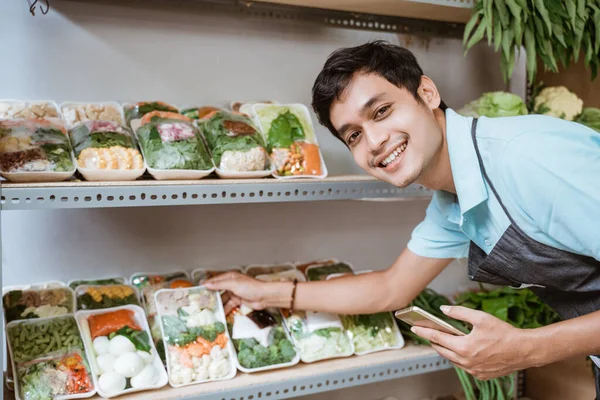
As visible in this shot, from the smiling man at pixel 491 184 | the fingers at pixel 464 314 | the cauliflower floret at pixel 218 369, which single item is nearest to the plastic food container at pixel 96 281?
the cauliflower floret at pixel 218 369

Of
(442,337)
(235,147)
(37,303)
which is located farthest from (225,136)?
(442,337)

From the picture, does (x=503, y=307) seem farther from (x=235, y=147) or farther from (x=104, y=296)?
(x=104, y=296)

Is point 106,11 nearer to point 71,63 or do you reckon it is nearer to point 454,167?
point 71,63

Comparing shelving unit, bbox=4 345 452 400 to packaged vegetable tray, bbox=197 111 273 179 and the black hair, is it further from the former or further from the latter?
the black hair

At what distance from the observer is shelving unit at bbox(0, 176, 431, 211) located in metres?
1.40

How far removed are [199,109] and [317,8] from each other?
64cm

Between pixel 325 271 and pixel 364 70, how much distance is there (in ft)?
2.75

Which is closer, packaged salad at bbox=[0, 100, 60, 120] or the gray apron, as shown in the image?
the gray apron

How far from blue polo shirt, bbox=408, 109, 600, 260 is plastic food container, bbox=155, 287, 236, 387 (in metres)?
0.78

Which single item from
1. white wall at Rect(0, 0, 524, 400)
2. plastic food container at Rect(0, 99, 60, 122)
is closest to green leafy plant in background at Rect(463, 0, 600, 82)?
white wall at Rect(0, 0, 524, 400)

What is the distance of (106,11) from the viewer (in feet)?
6.36

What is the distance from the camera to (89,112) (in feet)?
5.82

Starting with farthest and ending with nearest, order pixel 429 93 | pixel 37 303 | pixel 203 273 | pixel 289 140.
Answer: pixel 203 273, pixel 289 140, pixel 37 303, pixel 429 93

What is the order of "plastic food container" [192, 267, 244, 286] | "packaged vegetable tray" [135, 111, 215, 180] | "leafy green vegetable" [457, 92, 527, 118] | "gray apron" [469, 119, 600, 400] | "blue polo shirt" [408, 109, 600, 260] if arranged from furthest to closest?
"leafy green vegetable" [457, 92, 527, 118]
"plastic food container" [192, 267, 244, 286]
"packaged vegetable tray" [135, 111, 215, 180]
"gray apron" [469, 119, 600, 400]
"blue polo shirt" [408, 109, 600, 260]
